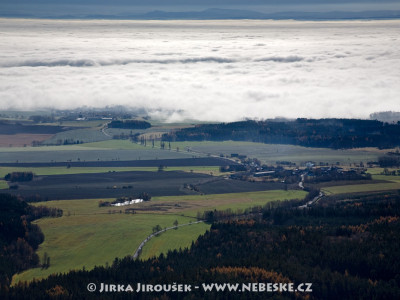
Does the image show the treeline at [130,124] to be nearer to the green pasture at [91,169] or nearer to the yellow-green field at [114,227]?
the green pasture at [91,169]

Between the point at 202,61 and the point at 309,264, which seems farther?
the point at 202,61

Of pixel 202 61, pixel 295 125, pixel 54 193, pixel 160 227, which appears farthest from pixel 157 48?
pixel 160 227

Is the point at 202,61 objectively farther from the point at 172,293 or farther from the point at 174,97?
the point at 172,293

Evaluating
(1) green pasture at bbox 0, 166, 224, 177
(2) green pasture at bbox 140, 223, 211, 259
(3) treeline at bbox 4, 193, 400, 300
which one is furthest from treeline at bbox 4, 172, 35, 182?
(3) treeline at bbox 4, 193, 400, 300

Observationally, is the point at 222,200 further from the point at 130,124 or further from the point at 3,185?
the point at 130,124

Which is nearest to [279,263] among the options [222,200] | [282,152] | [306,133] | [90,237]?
[90,237]

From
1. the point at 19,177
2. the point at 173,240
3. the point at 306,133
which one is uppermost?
the point at 306,133
